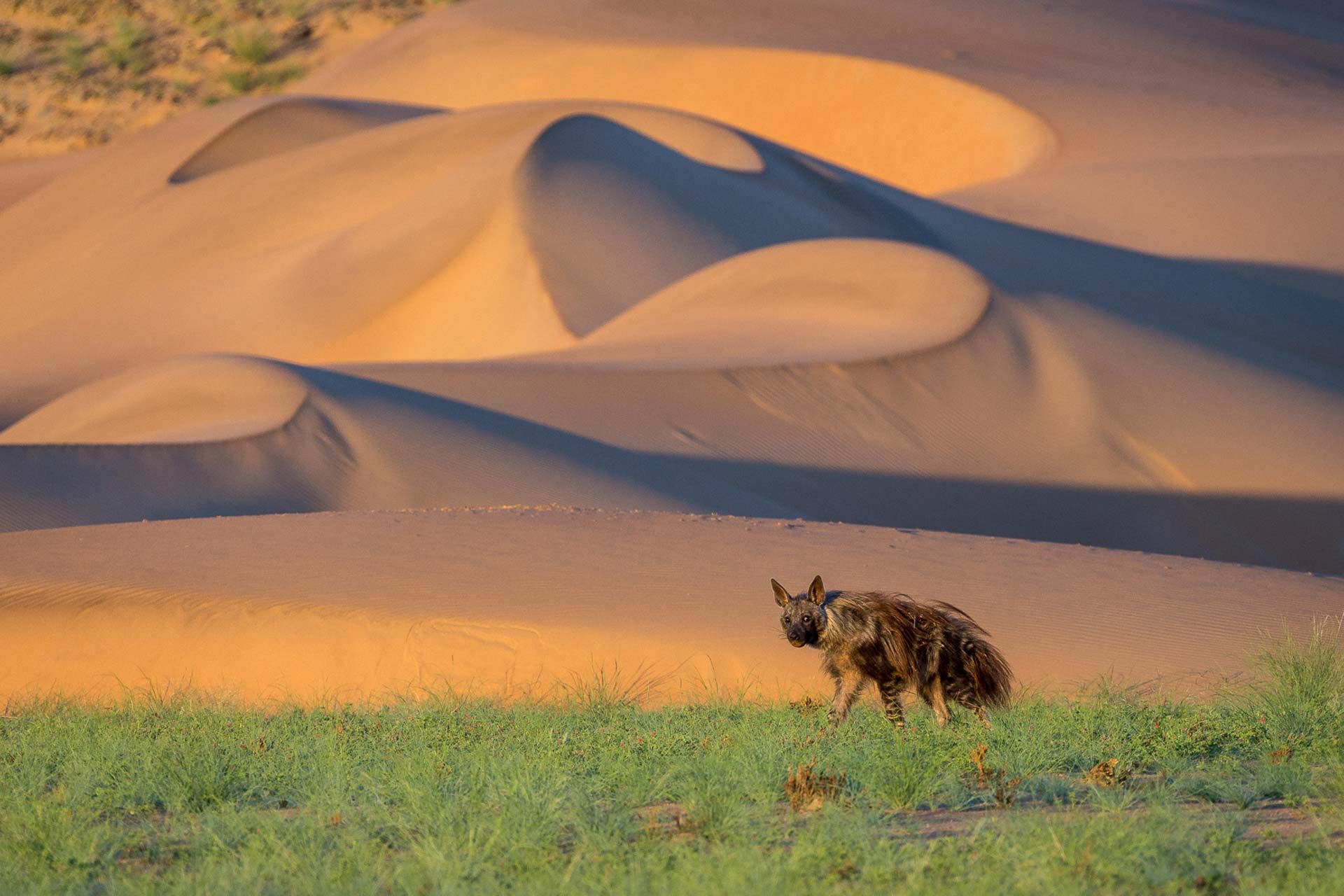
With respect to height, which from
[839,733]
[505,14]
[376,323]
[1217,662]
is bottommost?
[376,323]

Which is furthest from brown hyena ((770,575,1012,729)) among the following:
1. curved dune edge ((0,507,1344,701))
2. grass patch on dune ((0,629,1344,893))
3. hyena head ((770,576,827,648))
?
curved dune edge ((0,507,1344,701))

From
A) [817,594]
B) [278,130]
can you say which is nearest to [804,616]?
[817,594]

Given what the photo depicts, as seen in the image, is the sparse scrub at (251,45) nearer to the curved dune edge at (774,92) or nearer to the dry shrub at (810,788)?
the curved dune edge at (774,92)

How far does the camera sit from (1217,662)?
7562 millimetres

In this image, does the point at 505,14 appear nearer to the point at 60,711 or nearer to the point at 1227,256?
the point at 1227,256

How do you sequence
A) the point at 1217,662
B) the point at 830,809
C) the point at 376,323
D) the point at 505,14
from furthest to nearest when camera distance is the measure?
the point at 505,14 < the point at 376,323 < the point at 1217,662 < the point at 830,809

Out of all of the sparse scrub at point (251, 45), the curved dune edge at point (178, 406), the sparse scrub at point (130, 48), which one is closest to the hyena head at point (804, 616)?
the curved dune edge at point (178, 406)

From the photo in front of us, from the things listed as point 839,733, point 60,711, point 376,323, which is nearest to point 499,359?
point 376,323

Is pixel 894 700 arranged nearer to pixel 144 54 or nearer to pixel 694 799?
pixel 694 799

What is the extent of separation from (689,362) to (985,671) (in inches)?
426

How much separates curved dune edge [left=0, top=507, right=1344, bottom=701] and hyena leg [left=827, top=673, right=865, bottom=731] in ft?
5.85

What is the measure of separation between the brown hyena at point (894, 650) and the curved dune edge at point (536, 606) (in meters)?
1.83

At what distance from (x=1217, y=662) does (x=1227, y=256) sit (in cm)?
1803

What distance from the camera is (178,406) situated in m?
15.6
